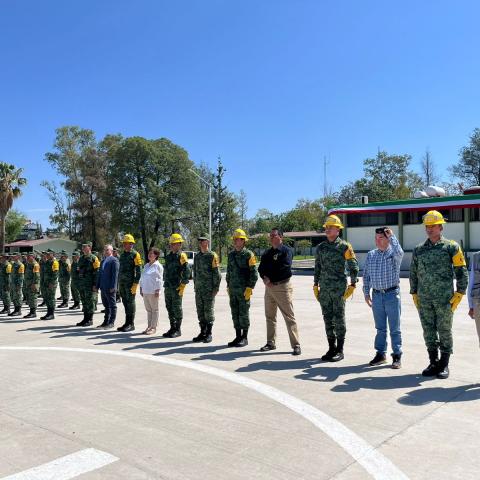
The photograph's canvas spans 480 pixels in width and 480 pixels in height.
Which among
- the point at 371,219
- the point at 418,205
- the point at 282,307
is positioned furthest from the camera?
the point at 371,219

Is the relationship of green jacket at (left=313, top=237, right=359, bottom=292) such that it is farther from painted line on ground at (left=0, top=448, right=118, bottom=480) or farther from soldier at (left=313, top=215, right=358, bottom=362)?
painted line on ground at (left=0, top=448, right=118, bottom=480)

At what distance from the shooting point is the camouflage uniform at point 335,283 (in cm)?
687

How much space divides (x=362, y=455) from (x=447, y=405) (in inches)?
63.6

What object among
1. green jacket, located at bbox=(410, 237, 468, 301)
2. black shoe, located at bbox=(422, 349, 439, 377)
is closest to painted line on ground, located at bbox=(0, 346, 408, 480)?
black shoe, located at bbox=(422, 349, 439, 377)

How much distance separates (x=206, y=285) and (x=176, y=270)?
3.03 feet

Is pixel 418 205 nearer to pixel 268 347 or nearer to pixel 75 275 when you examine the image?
pixel 75 275

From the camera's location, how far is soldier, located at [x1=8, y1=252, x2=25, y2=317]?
1348cm

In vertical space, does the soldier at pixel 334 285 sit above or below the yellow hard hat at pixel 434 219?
below

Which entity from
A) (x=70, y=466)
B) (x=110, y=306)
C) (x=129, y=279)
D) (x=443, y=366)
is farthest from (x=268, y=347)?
(x=70, y=466)

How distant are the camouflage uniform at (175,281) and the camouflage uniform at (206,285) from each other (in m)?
0.56

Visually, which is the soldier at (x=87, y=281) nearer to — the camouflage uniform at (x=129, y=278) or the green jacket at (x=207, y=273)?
the camouflage uniform at (x=129, y=278)

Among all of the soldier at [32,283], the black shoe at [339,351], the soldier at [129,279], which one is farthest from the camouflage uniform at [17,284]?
the black shoe at [339,351]

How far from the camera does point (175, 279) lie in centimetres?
910

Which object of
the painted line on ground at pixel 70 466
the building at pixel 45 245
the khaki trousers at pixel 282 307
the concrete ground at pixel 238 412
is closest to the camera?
the painted line on ground at pixel 70 466
